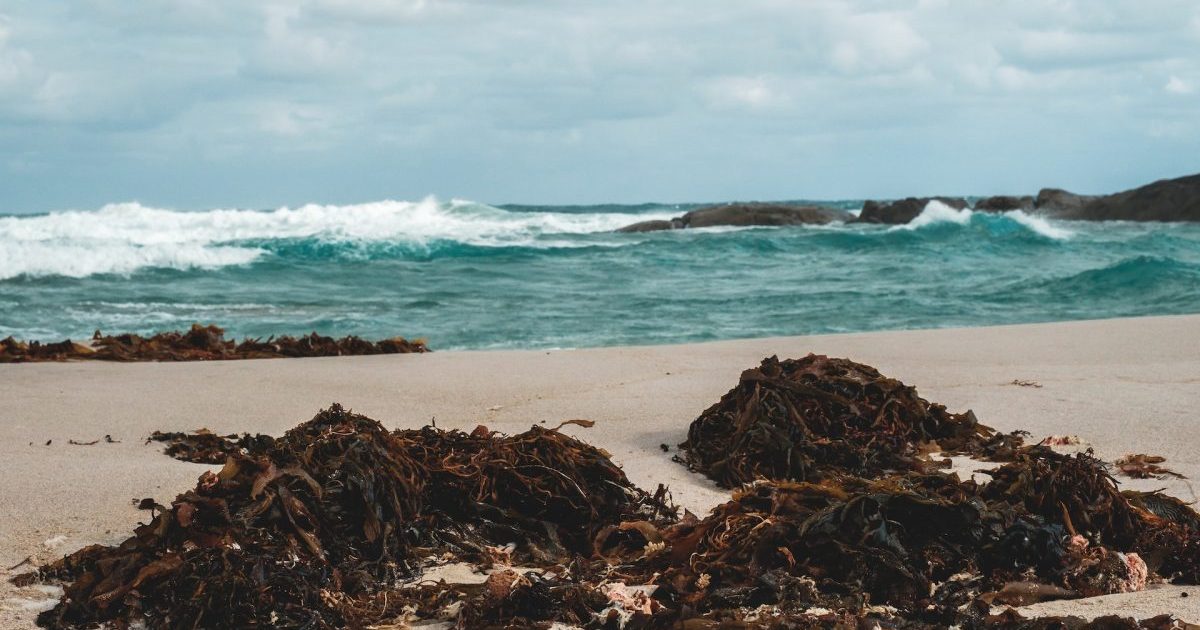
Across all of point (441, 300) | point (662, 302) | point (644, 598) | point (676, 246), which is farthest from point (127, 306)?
point (676, 246)

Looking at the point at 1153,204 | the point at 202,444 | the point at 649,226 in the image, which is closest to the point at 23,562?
the point at 202,444

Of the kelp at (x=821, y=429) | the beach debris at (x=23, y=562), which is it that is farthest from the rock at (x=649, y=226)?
the beach debris at (x=23, y=562)

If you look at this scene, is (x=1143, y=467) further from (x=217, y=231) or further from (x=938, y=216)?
(x=938, y=216)

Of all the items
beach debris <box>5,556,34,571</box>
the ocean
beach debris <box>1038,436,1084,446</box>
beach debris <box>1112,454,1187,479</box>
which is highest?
the ocean

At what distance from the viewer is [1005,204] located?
4228 centimetres

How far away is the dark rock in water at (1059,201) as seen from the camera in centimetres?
3959

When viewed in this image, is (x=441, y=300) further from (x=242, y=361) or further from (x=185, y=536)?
(x=185, y=536)

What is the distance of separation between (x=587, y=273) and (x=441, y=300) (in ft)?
14.9

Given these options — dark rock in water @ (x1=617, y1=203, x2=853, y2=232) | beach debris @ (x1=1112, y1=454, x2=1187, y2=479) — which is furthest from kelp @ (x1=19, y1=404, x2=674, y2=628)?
dark rock in water @ (x1=617, y1=203, x2=853, y2=232)

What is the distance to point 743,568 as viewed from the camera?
9.37 feet

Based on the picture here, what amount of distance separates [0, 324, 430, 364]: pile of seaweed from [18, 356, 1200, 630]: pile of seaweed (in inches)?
140

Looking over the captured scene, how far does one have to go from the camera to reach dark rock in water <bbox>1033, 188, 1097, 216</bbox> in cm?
3959

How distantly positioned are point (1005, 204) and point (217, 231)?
93.3 ft

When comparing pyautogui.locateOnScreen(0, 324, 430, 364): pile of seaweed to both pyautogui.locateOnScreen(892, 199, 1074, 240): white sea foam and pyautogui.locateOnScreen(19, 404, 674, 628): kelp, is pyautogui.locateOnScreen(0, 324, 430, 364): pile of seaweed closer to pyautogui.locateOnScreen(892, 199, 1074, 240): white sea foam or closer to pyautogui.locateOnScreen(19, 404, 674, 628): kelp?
pyautogui.locateOnScreen(19, 404, 674, 628): kelp
